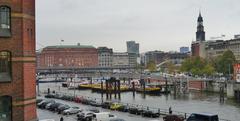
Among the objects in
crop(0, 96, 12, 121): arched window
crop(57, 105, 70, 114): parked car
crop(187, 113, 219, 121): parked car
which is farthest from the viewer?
crop(57, 105, 70, 114): parked car

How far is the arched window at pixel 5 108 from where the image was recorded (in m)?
30.7

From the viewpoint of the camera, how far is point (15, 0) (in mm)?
30922

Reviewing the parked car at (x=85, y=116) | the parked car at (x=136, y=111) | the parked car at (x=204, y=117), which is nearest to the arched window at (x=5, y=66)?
the parked car at (x=204, y=117)

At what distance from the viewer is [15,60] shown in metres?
31.0

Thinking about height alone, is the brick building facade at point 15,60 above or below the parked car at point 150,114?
above

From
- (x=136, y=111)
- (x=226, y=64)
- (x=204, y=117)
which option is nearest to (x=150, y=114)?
(x=136, y=111)

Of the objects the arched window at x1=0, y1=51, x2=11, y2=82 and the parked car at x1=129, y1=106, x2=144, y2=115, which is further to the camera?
the parked car at x1=129, y1=106, x2=144, y2=115

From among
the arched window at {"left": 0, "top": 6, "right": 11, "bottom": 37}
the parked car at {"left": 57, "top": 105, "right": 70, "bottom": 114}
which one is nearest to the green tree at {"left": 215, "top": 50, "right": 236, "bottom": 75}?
the parked car at {"left": 57, "top": 105, "right": 70, "bottom": 114}

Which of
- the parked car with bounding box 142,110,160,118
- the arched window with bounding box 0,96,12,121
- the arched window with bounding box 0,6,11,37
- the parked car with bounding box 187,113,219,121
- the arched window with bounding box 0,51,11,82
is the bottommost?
the parked car with bounding box 142,110,160,118

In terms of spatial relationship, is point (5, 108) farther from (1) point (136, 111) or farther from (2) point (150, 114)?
(1) point (136, 111)

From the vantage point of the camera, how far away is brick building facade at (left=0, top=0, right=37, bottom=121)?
3048 cm

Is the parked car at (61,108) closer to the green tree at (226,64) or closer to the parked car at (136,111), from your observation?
the parked car at (136,111)

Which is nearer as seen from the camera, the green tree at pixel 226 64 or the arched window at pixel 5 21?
the arched window at pixel 5 21

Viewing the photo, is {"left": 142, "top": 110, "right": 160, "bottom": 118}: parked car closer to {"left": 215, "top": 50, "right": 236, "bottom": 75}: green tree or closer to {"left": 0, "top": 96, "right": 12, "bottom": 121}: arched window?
{"left": 0, "top": 96, "right": 12, "bottom": 121}: arched window
